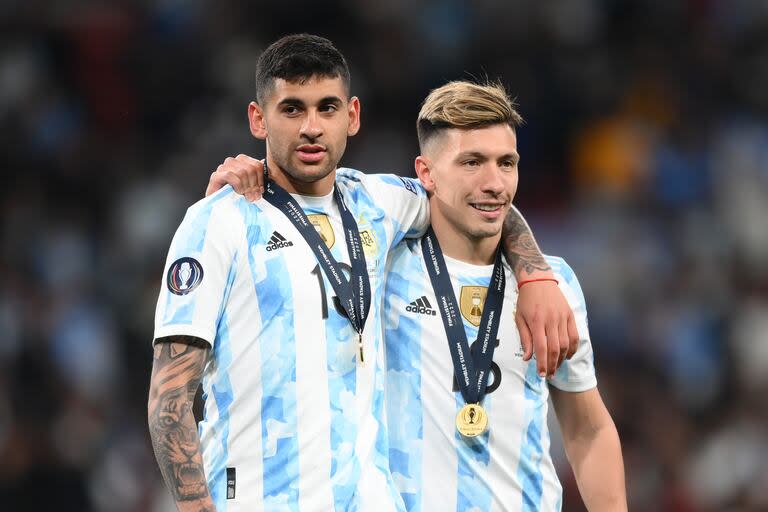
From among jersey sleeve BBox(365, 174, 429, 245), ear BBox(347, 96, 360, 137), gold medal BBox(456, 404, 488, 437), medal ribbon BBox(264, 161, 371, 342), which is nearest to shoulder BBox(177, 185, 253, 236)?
medal ribbon BBox(264, 161, 371, 342)

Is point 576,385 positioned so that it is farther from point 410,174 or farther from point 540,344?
point 410,174

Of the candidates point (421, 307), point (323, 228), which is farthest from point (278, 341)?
point (421, 307)

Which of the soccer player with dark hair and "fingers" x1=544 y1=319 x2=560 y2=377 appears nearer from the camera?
the soccer player with dark hair

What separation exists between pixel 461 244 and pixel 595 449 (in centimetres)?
98

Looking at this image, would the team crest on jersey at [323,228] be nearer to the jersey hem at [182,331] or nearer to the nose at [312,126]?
the nose at [312,126]

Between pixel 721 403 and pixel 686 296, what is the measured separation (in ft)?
3.04

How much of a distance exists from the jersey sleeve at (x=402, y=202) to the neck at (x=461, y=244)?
0.23ft

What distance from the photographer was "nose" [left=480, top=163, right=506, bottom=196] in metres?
4.89

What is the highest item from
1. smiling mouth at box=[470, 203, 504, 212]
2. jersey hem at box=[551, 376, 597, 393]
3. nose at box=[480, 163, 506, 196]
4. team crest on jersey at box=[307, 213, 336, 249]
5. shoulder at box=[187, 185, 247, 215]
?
nose at box=[480, 163, 506, 196]

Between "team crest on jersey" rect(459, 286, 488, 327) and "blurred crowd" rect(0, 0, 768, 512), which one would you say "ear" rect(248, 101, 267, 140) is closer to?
"team crest on jersey" rect(459, 286, 488, 327)

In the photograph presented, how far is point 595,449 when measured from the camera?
A: 515cm

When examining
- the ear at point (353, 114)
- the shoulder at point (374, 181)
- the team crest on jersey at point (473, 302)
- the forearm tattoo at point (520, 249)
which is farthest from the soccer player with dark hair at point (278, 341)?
the forearm tattoo at point (520, 249)

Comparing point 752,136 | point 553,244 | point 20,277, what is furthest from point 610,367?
point 20,277

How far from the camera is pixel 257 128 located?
4555 millimetres
